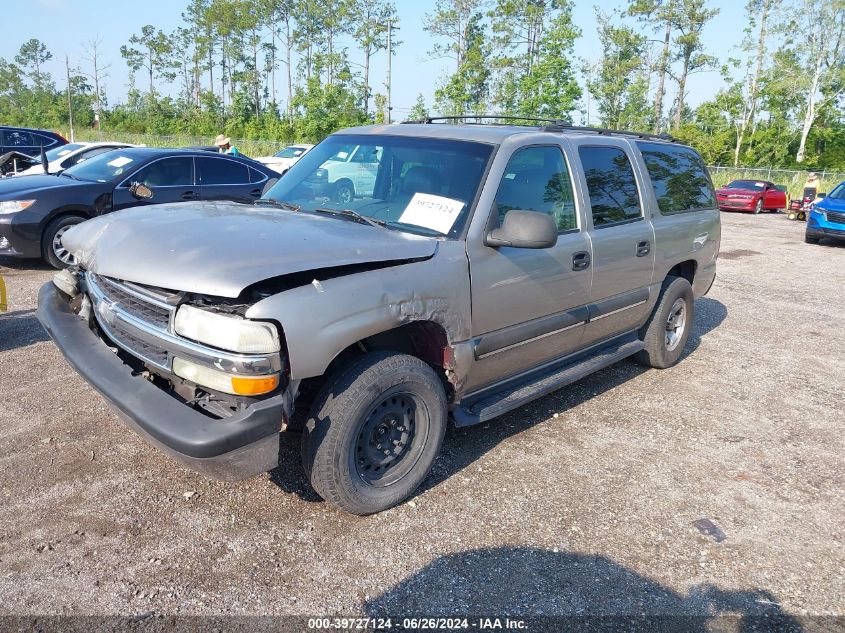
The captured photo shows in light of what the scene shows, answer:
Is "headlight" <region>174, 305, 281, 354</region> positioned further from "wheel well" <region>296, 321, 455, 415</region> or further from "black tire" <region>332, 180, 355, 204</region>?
"black tire" <region>332, 180, 355, 204</region>

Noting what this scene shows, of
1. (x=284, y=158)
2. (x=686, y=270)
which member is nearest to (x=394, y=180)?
(x=686, y=270)

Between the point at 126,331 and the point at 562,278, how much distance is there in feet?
8.22

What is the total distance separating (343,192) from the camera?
3.91 meters

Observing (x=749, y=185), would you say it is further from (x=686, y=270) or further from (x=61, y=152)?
(x=61, y=152)

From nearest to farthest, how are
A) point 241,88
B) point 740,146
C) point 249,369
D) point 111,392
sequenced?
point 249,369, point 111,392, point 740,146, point 241,88

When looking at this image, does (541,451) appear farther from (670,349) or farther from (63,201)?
(63,201)

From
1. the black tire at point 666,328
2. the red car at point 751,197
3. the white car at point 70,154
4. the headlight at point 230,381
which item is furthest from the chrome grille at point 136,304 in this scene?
the red car at point 751,197

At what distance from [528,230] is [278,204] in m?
1.60

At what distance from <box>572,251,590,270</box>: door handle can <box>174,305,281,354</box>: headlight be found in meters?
2.17

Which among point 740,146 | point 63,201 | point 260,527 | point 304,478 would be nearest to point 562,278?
point 304,478

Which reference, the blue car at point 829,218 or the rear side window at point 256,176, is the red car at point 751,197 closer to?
the blue car at point 829,218

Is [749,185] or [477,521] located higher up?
[749,185]

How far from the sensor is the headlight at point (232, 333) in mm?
2541

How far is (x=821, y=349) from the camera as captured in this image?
651 cm
